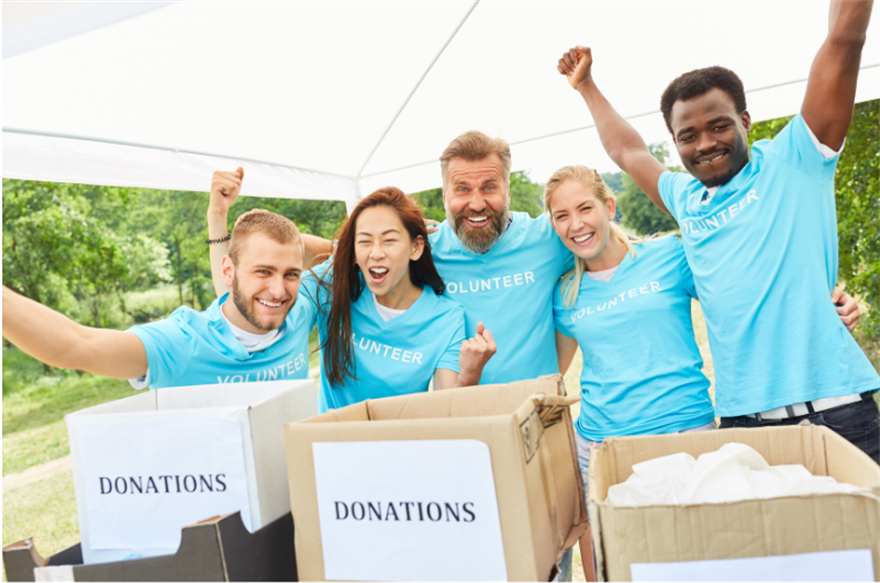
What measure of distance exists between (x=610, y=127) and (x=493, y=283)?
0.86 metres

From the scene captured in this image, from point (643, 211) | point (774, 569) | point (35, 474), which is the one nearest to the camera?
point (774, 569)

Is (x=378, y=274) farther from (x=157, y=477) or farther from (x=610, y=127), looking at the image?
(x=610, y=127)

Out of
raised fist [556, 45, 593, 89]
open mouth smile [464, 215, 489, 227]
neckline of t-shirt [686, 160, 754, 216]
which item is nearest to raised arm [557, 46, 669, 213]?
raised fist [556, 45, 593, 89]

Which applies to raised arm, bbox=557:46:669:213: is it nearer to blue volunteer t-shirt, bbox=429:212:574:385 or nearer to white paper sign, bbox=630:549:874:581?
blue volunteer t-shirt, bbox=429:212:574:385

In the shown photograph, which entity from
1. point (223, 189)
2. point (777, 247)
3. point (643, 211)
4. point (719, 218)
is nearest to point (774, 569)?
point (777, 247)

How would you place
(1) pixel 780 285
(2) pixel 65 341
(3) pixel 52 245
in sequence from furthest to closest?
(3) pixel 52 245 < (1) pixel 780 285 < (2) pixel 65 341

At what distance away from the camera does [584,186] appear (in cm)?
210

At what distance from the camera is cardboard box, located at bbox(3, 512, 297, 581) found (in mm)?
1016

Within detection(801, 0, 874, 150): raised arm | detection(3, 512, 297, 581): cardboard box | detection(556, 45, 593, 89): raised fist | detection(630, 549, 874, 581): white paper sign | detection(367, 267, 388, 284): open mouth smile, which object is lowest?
detection(630, 549, 874, 581): white paper sign

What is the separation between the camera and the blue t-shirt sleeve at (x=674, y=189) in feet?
6.43

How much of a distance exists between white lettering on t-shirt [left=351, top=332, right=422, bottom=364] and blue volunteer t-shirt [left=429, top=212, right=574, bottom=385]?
31 centimetres

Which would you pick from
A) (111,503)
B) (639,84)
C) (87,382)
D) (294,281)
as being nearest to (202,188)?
(294,281)

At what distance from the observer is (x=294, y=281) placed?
1806 millimetres

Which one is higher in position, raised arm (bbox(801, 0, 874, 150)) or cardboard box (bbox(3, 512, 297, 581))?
raised arm (bbox(801, 0, 874, 150))
